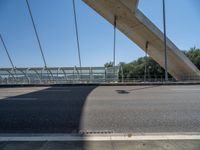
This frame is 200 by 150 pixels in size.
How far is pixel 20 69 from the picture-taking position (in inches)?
832

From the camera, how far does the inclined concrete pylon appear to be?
75.7 ft

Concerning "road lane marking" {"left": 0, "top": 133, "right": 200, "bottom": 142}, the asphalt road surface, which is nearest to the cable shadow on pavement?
the asphalt road surface

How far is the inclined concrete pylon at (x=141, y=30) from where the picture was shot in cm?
2308

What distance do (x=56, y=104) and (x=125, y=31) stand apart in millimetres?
22846

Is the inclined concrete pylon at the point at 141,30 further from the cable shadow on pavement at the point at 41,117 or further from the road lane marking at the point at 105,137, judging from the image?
the road lane marking at the point at 105,137

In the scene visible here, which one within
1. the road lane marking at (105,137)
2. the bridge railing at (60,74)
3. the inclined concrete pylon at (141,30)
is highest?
the inclined concrete pylon at (141,30)

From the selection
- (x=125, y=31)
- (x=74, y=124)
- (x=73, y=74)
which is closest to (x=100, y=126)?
(x=74, y=124)

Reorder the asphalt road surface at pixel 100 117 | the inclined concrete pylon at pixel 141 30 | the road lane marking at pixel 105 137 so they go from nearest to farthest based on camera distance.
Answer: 1. the road lane marking at pixel 105 137
2. the asphalt road surface at pixel 100 117
3. the inclined concrete pylon at pixel 141 30

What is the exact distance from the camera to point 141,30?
25.5 metres

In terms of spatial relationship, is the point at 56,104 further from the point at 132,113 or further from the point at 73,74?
the point at 73,74

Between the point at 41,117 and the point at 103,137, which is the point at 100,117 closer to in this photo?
the point at 41,117

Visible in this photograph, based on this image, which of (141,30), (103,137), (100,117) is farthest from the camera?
(141,30)

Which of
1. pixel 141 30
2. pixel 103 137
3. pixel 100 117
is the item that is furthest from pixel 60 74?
pixel 103 137

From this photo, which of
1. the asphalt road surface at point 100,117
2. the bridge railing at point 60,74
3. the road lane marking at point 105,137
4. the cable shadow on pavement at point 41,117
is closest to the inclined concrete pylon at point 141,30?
the bridge railing at point 60,74
